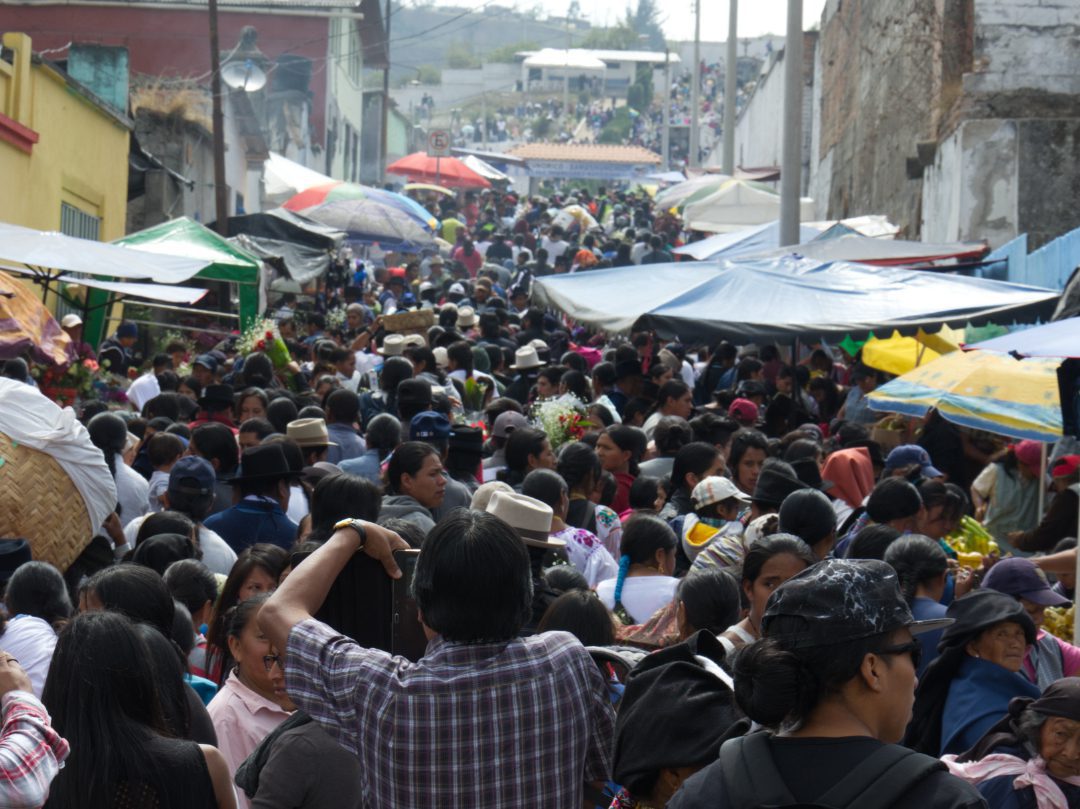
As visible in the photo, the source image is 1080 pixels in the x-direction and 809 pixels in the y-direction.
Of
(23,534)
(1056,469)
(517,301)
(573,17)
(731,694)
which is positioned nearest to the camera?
(731,694)

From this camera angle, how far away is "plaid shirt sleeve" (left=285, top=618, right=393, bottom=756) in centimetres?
322

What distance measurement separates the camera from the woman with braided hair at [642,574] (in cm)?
604

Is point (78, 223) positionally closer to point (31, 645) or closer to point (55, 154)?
point (55, 154)

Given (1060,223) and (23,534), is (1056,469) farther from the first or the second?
(1060,223)

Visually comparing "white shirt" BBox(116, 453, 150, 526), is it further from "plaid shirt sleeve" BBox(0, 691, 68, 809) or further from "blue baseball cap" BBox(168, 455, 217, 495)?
"plaid shirt sleeve" BBox(0, 691, 68, 809)

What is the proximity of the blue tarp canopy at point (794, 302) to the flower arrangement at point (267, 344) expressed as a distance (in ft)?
10.3

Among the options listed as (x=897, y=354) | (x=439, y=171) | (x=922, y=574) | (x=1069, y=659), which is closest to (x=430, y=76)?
(x=439, y=171)

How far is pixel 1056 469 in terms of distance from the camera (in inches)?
381

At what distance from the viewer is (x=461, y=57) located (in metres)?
118

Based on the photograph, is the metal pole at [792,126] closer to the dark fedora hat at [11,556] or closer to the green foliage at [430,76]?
the dark fedora hat at [11,556]

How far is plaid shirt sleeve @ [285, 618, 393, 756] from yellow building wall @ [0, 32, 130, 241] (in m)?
13.6

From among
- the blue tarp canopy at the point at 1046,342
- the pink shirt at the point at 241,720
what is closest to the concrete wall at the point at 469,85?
the blue tarp canopy at the point at 1046,342

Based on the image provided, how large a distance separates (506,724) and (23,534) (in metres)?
3.71

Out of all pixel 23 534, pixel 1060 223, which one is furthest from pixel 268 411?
pixel 1060 223
